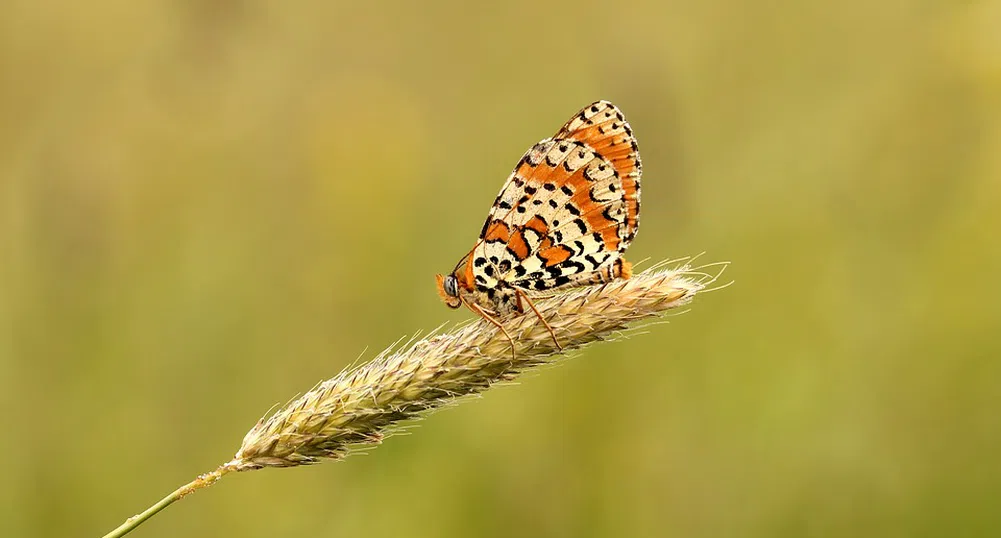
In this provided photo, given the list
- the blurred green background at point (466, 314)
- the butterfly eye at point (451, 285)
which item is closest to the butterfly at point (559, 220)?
the butterfly eye at point (451, 285)

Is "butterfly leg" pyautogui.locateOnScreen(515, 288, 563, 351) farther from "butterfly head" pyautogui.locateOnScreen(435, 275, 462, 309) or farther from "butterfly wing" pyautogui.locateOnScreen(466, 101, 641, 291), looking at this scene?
"butterfly head" pyautogui.locateOnScreen(435, 275, 462, 309)

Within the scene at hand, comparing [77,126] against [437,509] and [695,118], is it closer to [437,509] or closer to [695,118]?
[437,509]

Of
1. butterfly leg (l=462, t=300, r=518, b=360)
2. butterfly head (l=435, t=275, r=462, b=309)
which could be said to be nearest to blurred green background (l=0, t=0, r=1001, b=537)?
butterfly head (l=435, t=275, r=462, b=309)

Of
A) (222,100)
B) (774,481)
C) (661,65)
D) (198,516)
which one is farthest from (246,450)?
(222,100)

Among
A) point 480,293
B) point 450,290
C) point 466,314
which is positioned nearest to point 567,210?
point 480,293

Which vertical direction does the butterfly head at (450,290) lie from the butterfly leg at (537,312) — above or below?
above

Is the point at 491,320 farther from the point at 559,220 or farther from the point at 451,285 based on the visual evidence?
the point at 559,220

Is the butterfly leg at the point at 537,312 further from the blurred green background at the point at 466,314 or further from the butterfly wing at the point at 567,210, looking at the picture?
the blurred green background at the point at 466,314

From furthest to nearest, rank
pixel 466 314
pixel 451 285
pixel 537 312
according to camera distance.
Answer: pixel 466 314, pixel 451 285, pixel 537 312
